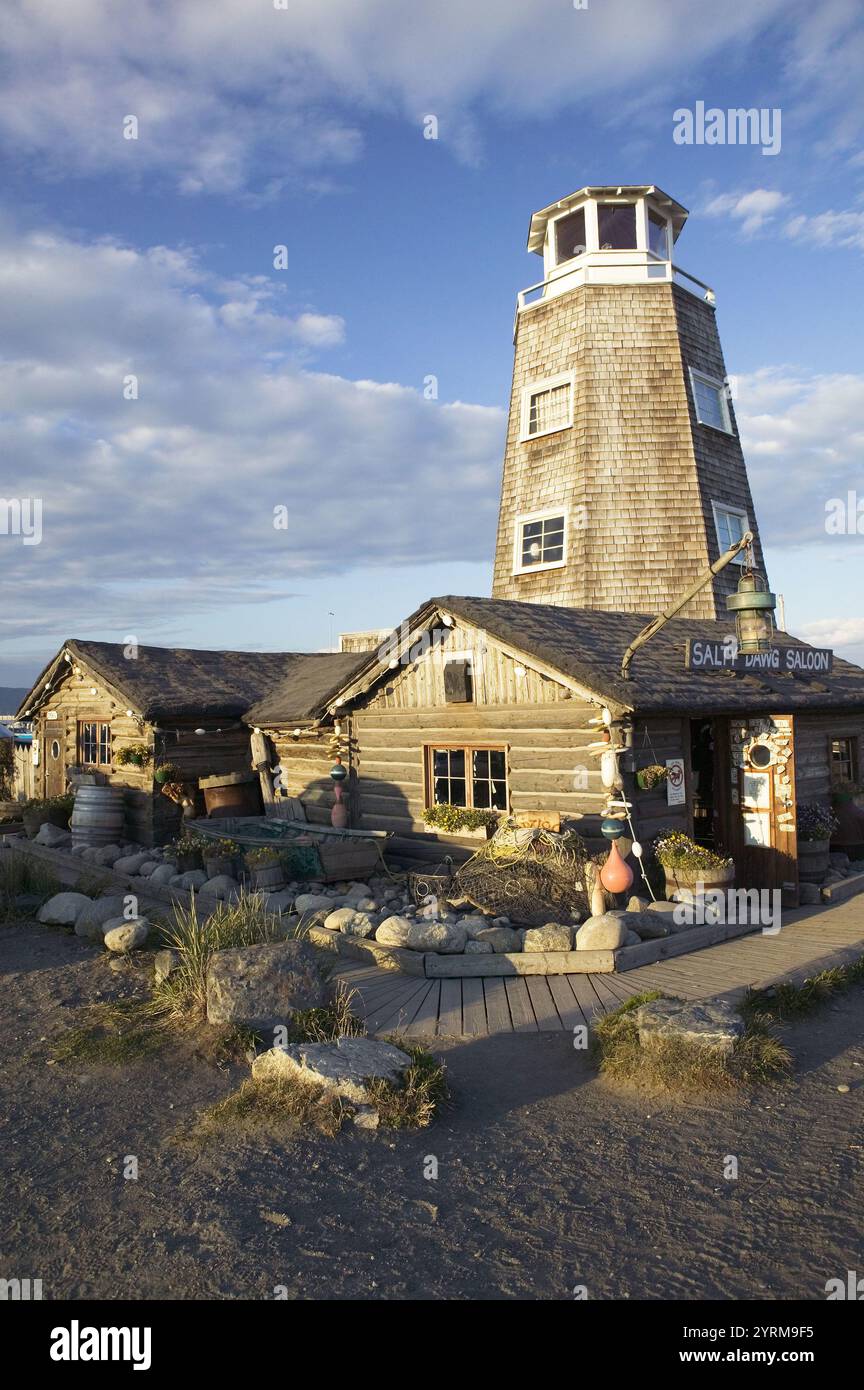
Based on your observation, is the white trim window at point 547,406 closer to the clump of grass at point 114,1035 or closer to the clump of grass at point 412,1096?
the clump of grass at point 114,1035

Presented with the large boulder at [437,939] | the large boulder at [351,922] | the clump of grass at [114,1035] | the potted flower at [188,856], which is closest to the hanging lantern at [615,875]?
the large boulder at [437,939]

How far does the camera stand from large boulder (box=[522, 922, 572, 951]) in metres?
8.63

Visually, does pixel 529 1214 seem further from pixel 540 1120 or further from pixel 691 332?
pixel 691 332

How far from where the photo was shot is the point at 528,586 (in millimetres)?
20188

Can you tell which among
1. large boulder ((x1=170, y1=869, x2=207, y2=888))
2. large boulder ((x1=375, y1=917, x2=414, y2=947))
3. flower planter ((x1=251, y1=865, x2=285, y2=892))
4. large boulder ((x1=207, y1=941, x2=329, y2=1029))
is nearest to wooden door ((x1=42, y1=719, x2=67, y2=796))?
large boulder ((x1=170, y1=869, x2=207, y2=888))

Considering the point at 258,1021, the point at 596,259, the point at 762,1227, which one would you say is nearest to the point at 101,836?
the point at 258,1021

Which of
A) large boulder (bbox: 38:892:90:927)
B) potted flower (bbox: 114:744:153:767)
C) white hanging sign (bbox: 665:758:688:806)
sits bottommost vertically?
large boulder (bbox: 38:892:90:927)

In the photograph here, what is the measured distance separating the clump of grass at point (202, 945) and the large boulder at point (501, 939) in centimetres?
203

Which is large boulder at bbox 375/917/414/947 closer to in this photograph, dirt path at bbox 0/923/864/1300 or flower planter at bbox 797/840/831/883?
dirt path at bbox 0/923/864/1300

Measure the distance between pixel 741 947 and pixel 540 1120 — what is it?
4570mm

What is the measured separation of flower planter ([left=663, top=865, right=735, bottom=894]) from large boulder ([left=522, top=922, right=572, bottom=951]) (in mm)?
2385

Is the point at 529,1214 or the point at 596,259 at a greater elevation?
the point at 596,259

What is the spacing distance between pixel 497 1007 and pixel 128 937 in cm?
442

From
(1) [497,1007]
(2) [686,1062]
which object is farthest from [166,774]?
(2) [686,1062]
